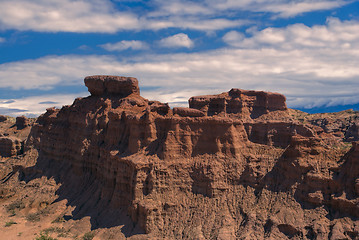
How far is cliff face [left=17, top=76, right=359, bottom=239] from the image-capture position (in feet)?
110

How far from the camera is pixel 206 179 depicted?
1517 inches

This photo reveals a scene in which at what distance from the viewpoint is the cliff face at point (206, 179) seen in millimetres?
33438

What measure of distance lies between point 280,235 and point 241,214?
194 inches

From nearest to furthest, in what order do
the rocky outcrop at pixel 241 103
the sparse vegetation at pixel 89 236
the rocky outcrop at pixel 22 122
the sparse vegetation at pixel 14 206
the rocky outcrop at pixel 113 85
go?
the sparse vegetation at pixel 89 236, the sparse vegetation at pixel 14 206, the rocky outcrop at pixel 113 85, the rocky outcrop at pixel 241 103, the rocky outcrop at pixel 22 122

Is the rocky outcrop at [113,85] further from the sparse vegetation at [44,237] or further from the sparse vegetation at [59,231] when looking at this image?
the sparse vegetation at [44,237]

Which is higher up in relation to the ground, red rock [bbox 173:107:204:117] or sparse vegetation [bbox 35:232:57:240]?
→ red rock [bbox 173:107:204:117]

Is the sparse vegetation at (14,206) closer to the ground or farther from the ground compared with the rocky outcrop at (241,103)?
closer to the ground

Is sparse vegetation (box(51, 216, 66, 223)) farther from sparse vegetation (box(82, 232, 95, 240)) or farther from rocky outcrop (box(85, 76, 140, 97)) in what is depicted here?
rocky outcrop (box(85, 76, 140, 97))

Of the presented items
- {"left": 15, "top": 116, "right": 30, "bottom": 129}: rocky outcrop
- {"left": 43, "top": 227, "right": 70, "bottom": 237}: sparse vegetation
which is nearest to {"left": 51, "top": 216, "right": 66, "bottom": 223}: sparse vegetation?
{"left": 43, "top": 227, "right": 70, "bottom": 237}: sparse vegetation

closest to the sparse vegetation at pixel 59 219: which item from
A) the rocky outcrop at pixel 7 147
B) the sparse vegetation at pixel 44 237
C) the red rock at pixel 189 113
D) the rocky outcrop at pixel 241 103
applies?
the sparse vegetation at pixel 44 237

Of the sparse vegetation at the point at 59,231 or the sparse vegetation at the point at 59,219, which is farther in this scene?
the sparse vegetation at the point at 59,219

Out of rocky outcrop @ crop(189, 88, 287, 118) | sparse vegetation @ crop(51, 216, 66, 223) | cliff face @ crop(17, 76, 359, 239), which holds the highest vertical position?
rocky outcrop @ crop(189, 88, 287, 118)

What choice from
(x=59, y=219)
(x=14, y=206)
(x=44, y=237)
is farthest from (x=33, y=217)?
(x=44, y=237)

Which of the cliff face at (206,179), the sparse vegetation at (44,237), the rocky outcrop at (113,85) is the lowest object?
the sparse vegetation at (44,237)
